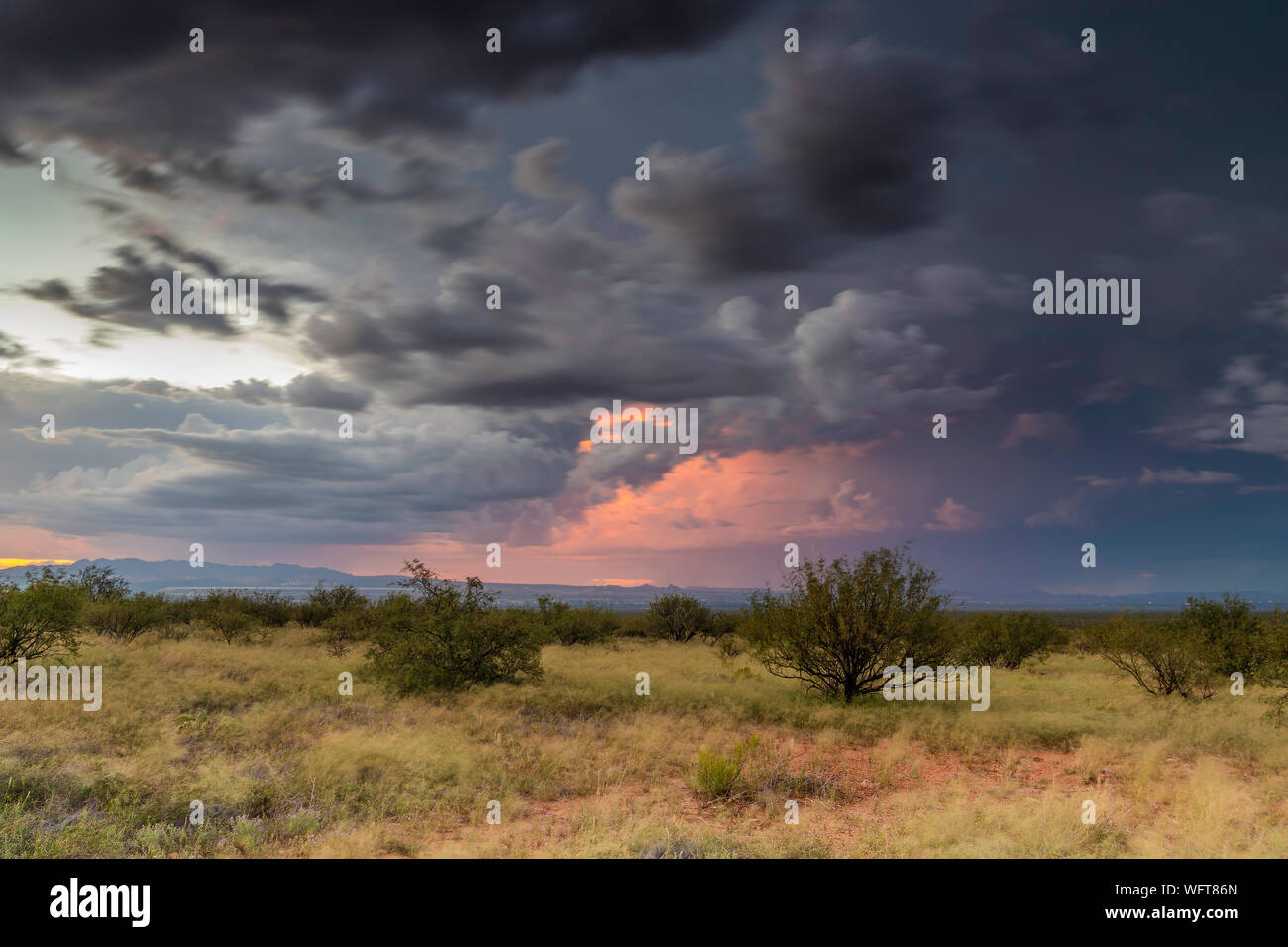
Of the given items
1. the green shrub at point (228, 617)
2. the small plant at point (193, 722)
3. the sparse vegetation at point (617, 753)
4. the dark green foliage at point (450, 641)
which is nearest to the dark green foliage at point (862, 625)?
the sparse vegetation at point (617, 753)

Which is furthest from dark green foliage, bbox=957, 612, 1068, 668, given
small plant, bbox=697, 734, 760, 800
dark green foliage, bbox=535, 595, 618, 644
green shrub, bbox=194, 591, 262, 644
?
green shrub, bbox=194, 591, 262, 644

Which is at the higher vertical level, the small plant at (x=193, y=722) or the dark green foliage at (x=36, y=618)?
the dark green foliage at (x=36, y=618)

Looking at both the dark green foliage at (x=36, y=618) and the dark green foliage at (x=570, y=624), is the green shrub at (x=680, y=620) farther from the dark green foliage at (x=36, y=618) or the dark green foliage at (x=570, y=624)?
the dark green foliage at (x=36, y=618)

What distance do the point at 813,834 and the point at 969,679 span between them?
17735mm

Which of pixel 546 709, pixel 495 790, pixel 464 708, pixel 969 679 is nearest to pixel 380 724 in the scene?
pixel 464 708

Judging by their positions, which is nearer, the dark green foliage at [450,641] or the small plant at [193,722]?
the small plant at [193,722]

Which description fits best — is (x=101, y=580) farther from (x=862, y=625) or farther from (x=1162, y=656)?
(x=1162, y=656)

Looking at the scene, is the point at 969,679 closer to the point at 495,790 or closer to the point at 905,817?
the point at 905,817

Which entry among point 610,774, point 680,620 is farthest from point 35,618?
point 680,620

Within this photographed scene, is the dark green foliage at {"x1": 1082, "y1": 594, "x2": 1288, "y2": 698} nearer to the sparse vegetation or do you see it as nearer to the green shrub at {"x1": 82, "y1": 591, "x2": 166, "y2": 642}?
the sparse vegetation

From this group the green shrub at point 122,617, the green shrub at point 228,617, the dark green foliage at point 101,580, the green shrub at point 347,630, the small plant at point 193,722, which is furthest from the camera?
the dark green foliage at point 101,580

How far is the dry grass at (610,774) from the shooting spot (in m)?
9.58

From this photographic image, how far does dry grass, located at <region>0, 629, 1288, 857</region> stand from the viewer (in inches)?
377
